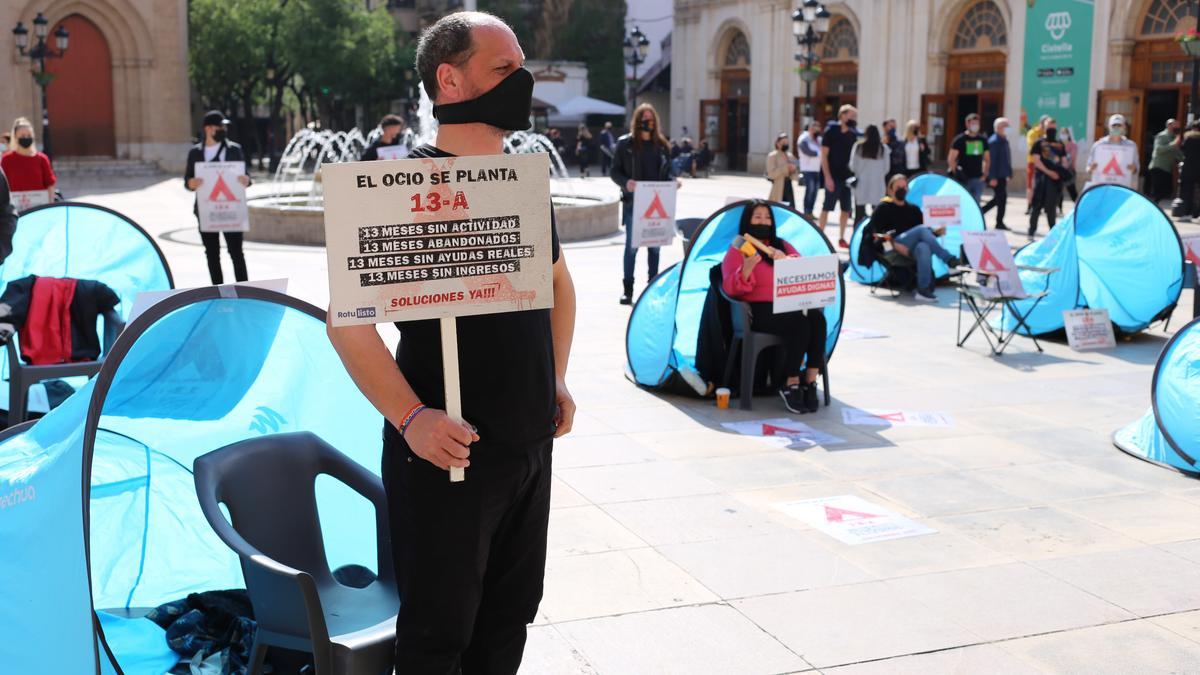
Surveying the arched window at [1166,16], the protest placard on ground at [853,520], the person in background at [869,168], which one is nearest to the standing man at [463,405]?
the protest placard on ground at [853,520]

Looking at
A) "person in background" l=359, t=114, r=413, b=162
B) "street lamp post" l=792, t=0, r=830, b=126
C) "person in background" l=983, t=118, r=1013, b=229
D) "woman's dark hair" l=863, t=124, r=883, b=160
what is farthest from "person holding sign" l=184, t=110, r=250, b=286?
"street lamp post" l=792, t=0, r=830, b=126

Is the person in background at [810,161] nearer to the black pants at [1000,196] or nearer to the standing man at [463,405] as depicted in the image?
the black pants at [1000,196]

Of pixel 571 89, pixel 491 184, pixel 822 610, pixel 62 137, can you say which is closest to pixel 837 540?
pixel 822 610

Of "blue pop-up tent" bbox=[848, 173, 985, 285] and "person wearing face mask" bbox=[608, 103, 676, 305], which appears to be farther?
"blue pop-up tent" bbox=[848, 173, 985, 285]

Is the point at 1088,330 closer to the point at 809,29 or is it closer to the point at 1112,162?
the point at 1112,162

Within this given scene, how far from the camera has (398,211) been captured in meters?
2.72

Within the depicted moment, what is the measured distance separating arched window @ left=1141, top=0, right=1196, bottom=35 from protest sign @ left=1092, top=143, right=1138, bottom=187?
8.54m

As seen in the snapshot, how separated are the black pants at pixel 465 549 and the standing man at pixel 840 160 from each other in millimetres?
13776

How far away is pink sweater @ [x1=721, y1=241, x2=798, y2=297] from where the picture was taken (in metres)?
7.89

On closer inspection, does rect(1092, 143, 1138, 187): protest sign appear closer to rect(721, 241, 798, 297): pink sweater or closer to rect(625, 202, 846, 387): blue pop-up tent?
rect(625, 202, 846, 387): blue pop-up tent

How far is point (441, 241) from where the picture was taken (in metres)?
2.76

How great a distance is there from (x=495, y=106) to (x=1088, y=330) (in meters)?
8.41

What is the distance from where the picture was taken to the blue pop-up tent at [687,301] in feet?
27.0

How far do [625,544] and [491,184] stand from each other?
285cm
